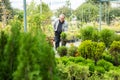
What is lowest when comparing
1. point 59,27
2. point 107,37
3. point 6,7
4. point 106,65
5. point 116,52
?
point 106,65

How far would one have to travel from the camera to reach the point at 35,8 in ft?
42.2

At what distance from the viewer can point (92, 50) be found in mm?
6492

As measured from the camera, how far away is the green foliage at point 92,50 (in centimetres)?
645

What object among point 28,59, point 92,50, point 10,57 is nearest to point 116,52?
Result: point 92,50

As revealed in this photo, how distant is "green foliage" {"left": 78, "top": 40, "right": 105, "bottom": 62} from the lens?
21.2 ft

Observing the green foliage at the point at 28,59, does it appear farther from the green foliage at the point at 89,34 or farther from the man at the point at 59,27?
the man at the point at 59,27

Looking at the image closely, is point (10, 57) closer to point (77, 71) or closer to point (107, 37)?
→ point (77, 71)

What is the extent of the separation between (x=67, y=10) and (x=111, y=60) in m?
10.4

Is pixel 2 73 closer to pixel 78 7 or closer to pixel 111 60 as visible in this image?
pixel 111 60

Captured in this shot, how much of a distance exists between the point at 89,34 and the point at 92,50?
1.52m

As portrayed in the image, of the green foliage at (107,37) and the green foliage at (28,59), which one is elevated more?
the green foliage at (28,59)

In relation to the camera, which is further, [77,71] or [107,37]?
[107,37]

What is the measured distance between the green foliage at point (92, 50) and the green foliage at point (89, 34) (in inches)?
49.3

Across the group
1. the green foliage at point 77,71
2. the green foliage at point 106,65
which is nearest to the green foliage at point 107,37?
the green foliage at point 106,65
